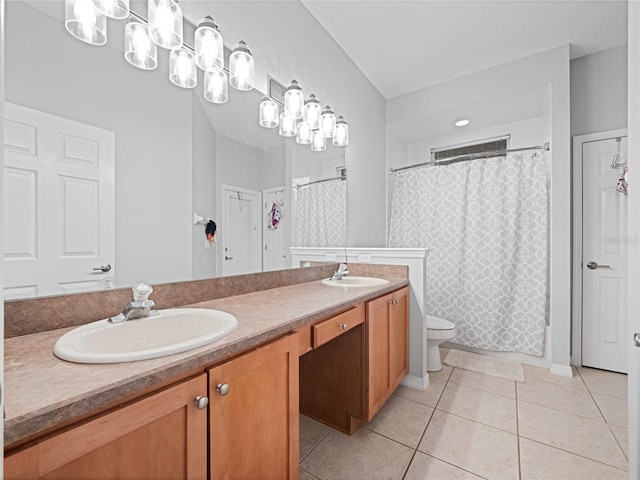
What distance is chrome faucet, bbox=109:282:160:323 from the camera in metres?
0.96

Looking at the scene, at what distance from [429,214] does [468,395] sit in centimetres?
170

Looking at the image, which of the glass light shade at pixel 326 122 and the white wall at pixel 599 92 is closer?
the glass light shade at pixel 326 122

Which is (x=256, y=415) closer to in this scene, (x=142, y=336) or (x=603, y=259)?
(x=142, y=336)

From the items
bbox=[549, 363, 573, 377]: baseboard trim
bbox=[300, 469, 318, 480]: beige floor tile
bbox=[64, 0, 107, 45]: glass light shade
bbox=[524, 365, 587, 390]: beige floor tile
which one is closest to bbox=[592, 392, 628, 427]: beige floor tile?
bbox=[524, 365, 587, 390]: beige floor tile

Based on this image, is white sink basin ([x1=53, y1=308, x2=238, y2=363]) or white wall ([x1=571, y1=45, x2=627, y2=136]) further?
white wall ([x1=571, y1=45, x2=627, y2=136])

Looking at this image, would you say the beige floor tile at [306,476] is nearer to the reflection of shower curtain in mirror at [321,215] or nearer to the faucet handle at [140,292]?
the faucet handle at [140,292]

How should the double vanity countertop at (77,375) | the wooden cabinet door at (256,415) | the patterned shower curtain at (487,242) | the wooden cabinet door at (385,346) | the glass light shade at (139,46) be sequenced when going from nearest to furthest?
1. the double vanity countertop at (77,375)
2. the wooden cabinet door at (256,415)
3. the glass light shade at (139,46)
4. the wooden cabinet door at (385,346)
5. the patterned shower curtain at (487,242)

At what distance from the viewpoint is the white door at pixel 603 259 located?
2387 mm

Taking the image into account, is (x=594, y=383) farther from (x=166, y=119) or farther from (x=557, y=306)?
(x=166, y=119)

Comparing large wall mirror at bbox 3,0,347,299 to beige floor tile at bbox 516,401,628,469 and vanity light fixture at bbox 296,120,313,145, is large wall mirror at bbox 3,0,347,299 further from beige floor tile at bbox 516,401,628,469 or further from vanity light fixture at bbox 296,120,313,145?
beige floor tile at bbox 516,401,628,469

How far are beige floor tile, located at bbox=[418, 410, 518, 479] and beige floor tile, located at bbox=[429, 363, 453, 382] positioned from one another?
21.1 inches

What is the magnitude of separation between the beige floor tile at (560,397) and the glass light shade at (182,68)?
8.85ft

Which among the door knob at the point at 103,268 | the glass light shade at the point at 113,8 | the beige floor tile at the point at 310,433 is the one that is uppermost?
the glass light shade at the point at 113,8

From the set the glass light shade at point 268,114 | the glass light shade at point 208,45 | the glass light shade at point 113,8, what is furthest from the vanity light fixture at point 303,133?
the glass light shade at point 113,8
